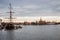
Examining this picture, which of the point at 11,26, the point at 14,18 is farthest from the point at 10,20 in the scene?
the point at 11,26

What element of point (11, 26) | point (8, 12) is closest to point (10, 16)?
point (8, 12)

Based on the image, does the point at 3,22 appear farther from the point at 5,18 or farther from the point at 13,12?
the point at 13,12

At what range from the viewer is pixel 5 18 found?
→ 225 ft

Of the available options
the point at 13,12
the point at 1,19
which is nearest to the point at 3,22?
the point at 1,19

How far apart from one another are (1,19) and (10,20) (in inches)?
159

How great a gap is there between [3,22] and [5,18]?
243 centimetres

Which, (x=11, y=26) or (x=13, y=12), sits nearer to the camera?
(x=11, y=26)

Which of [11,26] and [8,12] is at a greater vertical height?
[8,12]

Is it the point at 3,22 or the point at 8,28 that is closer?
the point at 8,28

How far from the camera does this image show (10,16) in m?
66.1

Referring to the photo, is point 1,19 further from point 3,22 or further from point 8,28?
point 8,28

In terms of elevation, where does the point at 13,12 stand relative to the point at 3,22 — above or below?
above

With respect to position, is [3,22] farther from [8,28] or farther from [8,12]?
[8,28]

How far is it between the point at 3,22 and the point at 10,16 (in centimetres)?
574
